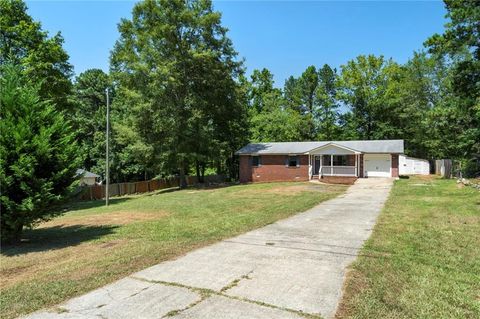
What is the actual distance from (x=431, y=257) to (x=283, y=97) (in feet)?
155

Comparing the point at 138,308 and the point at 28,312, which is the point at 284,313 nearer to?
the point at 138,308

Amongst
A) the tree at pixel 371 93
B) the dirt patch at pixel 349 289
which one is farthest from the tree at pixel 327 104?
the dirt patch at pixel 349 289

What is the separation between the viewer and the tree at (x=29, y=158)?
8.53 meters

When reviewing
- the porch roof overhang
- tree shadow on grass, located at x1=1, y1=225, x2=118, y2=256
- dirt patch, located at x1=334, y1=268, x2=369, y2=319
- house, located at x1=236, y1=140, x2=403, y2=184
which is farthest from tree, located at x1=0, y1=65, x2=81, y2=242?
the porch roof overhang

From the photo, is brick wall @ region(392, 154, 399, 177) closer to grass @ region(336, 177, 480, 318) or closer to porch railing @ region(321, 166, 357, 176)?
porch railing @ region(321, 166, 357, 176)

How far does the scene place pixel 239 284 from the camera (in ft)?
17.3

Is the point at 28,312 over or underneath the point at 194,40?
underneath

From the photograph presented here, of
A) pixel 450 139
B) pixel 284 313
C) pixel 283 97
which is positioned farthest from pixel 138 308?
pixel 283 97

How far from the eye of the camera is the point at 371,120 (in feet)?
147

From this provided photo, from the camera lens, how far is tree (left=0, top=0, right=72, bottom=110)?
22.7 meters

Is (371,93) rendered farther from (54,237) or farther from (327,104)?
(54,237)

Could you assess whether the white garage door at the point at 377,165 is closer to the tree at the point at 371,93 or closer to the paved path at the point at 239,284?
the tree at the point at 371,93

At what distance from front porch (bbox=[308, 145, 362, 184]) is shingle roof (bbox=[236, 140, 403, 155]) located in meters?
0.70

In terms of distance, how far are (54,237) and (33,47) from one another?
18426mm
